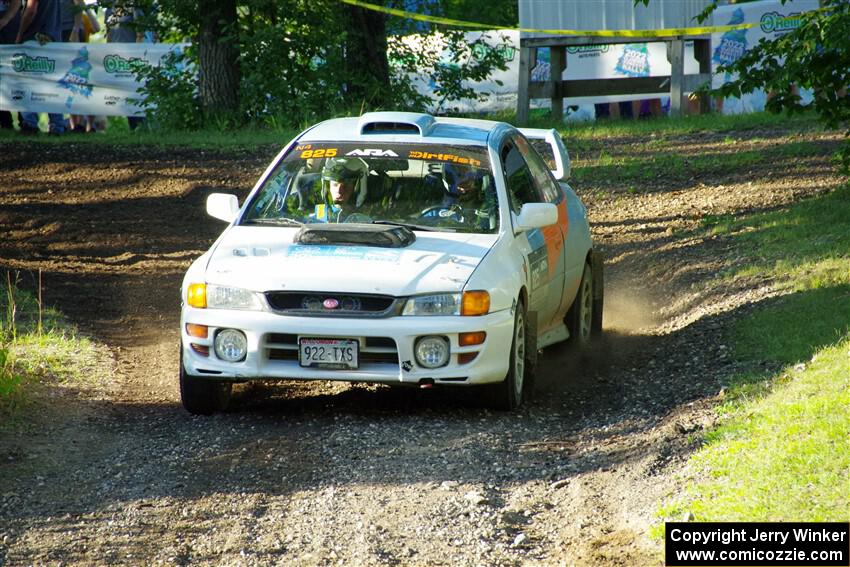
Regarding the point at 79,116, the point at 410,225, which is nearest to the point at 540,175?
the point at 410,225

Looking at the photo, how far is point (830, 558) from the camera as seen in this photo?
487cm

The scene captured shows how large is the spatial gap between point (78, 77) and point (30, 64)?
854 millimetres

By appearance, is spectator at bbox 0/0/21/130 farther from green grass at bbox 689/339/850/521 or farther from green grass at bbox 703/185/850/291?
green grass at bbox 689/339/850/521

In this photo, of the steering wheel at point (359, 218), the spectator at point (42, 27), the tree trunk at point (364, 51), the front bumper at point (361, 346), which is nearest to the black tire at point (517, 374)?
the front bumper at point (361, 346)

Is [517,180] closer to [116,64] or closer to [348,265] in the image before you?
[348,265]

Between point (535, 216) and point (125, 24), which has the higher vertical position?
point (125, 24)

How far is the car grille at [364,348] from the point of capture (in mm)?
7199

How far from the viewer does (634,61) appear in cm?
2580

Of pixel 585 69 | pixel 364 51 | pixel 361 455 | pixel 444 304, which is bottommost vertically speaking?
pixel 361 455

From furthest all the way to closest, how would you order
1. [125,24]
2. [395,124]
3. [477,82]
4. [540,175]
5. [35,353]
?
[477,82] < [125,24] < [540,175] < [35,353] < [395,124]

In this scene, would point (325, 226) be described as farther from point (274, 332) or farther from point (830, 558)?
point (830, 558)

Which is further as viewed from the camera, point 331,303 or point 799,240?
point 799,240

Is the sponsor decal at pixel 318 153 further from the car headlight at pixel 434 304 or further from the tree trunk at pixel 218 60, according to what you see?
the tree trunk at pixel 218 60

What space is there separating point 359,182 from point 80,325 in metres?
3.18
